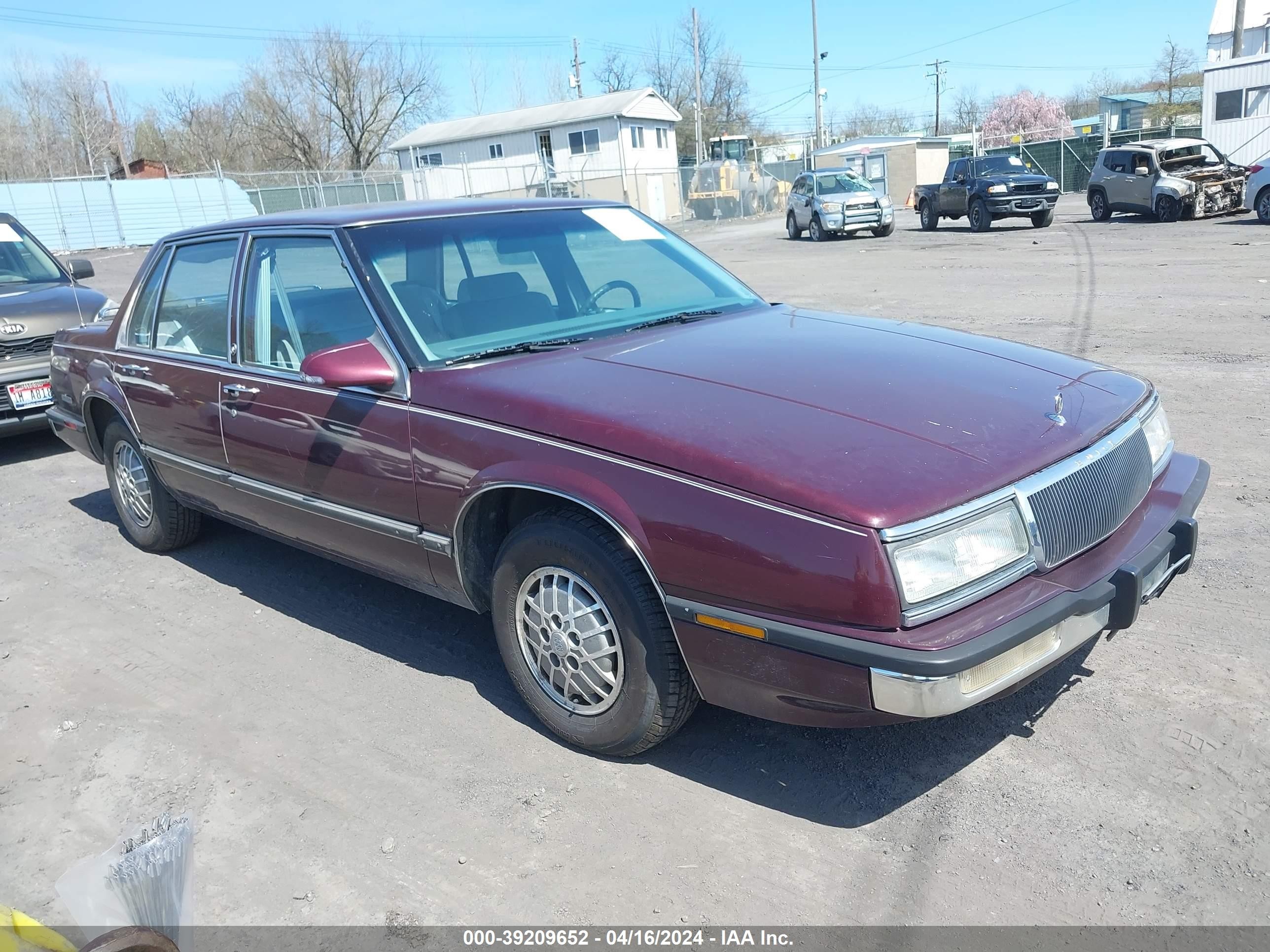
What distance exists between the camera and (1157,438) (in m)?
3.42

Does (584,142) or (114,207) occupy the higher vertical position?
(584,142)

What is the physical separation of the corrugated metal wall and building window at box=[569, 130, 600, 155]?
1679 centimetres

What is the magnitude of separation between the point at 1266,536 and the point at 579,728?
3.28m

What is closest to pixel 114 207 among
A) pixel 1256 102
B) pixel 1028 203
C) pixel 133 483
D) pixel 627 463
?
pixel 1028 203

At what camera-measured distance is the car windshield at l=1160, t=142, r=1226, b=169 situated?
22.1m

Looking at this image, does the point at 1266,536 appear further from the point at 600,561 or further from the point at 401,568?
the point at 401,568

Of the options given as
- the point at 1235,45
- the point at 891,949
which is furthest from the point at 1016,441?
the point at 1235,45

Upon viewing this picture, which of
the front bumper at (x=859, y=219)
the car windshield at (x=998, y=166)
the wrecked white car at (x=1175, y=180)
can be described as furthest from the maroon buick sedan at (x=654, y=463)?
the car windshield at (x=998, y=166)

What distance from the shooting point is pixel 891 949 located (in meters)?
2.37

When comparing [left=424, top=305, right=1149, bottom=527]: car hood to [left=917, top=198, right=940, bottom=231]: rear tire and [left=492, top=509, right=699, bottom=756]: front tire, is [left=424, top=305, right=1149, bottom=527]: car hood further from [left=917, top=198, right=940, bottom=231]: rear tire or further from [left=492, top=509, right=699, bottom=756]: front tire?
[left=917, top=198, right=940, bottom=231]: rear tire

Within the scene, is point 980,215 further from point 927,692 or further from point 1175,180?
point 927,692

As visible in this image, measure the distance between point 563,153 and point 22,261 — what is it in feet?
148

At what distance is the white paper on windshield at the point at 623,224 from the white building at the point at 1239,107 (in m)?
31.8

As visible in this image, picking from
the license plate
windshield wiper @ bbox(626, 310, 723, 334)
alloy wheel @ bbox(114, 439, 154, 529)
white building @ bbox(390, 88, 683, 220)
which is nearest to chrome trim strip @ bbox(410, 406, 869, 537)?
windshield wiper @ bbox(626, 310, 723, 334)
